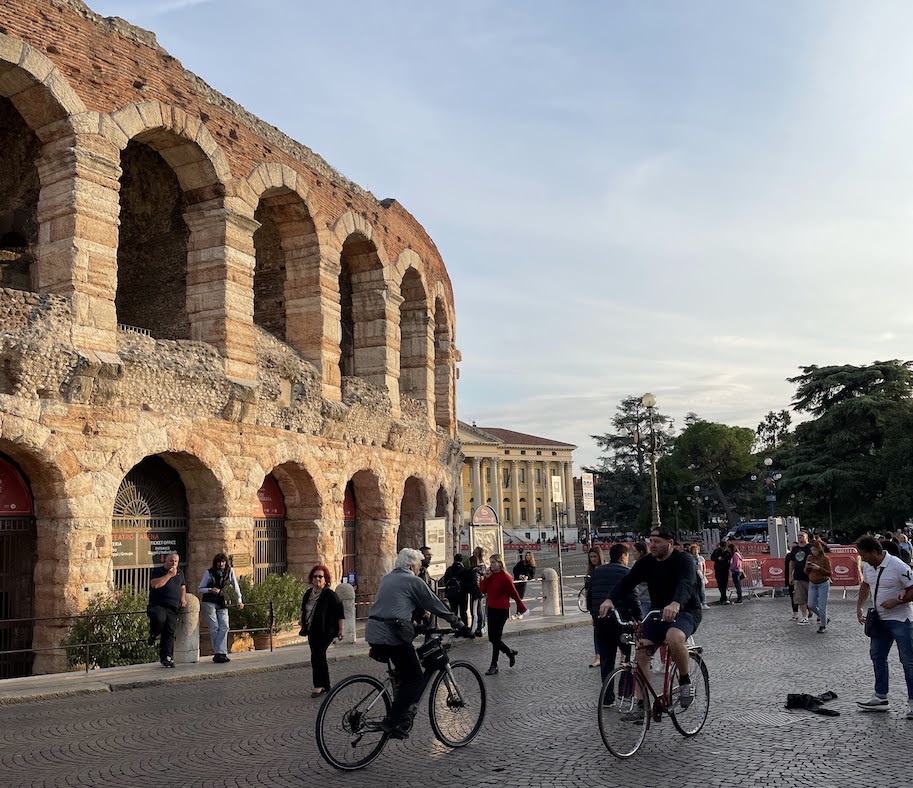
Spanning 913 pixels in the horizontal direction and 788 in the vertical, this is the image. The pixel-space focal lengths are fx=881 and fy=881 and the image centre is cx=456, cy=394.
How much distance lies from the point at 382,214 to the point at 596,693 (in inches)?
642

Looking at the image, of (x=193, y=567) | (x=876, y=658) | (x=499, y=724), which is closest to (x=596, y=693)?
(x=499, y=724)

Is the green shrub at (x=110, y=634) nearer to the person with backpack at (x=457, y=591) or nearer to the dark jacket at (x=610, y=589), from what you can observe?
the person with backpack at (x=457, y=591)

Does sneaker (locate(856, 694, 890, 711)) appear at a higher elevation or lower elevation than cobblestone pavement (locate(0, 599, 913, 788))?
higher

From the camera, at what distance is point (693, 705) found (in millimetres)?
6621

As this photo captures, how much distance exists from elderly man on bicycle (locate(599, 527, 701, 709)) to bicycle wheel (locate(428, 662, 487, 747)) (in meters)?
1.16

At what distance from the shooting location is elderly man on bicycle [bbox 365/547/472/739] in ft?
20.4

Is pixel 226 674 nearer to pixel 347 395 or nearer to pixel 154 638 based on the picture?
pixel 154 638

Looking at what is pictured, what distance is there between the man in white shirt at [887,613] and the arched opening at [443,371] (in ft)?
63.0

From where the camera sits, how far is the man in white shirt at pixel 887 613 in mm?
7328

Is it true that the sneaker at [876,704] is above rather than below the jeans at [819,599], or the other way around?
below

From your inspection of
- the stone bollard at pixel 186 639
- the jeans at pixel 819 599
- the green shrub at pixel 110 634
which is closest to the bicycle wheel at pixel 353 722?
the stone bollard at pixel 186 639

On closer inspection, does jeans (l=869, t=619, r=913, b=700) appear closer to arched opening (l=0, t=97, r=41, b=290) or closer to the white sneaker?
the white sneaker

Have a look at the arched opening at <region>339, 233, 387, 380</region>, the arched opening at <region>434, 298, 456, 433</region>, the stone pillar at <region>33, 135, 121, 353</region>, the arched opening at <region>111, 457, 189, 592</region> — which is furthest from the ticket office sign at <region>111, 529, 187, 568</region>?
the arched opening at <region>434, 298, 456, 433</region>

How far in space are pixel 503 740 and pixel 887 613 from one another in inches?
134
